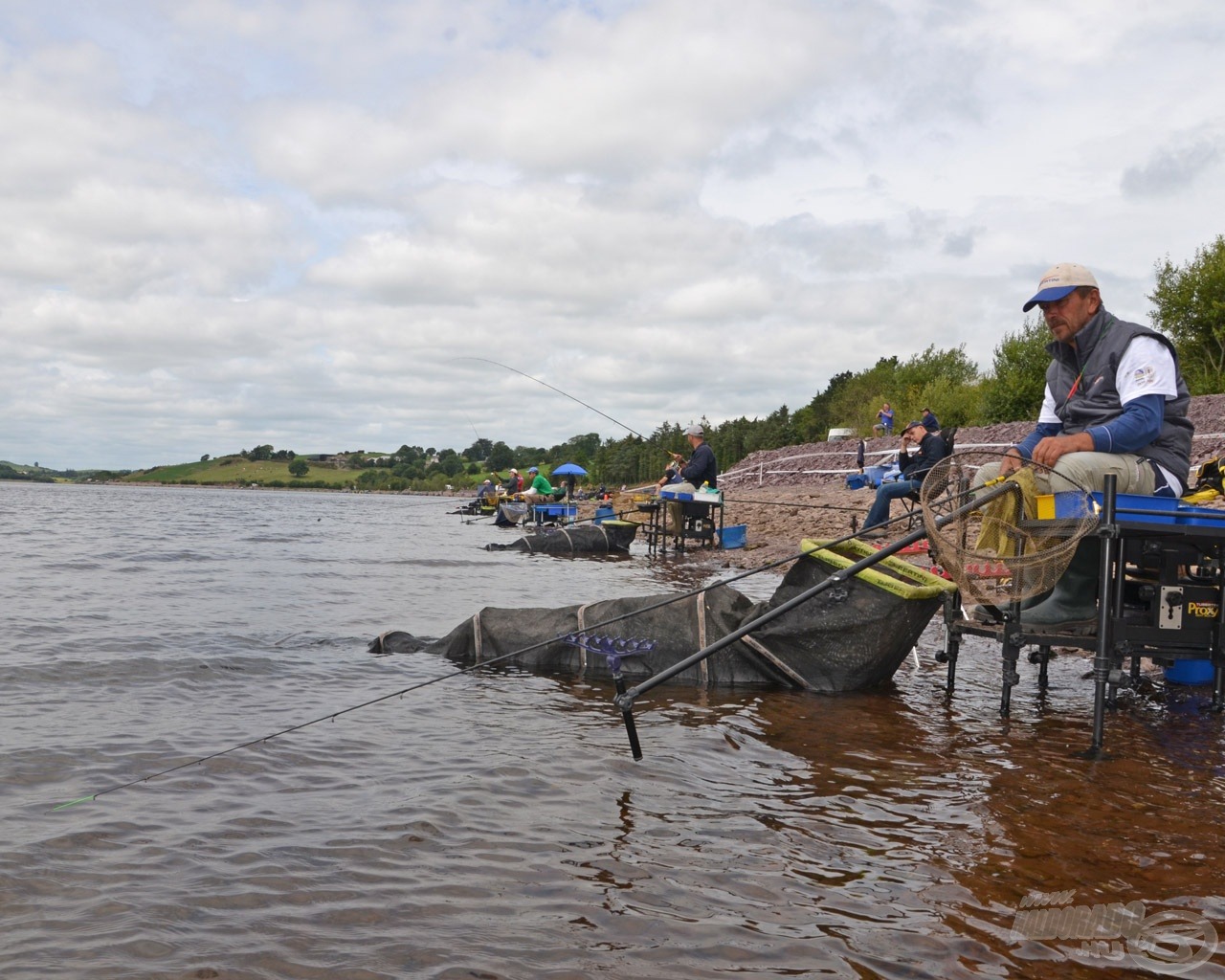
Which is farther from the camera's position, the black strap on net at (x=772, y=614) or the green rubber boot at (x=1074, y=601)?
the green rubber boot at (x=1074, y=601)

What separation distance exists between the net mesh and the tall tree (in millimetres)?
42062

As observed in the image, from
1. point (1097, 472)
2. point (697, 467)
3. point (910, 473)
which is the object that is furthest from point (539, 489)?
point (1097, 472)

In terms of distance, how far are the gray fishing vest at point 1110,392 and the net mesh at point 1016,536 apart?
54 centimetres

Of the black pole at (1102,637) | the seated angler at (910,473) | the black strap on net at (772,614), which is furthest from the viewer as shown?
the seated angler at (910,473)

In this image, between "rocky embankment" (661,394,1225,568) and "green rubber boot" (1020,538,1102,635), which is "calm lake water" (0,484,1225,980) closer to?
"green rubber boot" (1020,538,1102,635)

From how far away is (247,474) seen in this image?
177375mm

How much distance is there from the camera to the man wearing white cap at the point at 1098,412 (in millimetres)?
5266

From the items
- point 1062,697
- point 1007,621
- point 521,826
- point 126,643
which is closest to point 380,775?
point 521,826

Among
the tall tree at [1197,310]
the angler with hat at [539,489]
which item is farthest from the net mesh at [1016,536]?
the tall tree at [1197,310]

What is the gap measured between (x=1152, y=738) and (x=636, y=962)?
4038mm

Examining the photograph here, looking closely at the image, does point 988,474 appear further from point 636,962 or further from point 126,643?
point 126,643

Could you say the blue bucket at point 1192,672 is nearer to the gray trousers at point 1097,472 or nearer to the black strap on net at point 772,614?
the gray trousers at point 1097,472

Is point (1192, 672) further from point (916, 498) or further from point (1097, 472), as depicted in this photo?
point (916, 498)

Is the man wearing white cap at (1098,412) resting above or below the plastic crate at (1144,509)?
above
